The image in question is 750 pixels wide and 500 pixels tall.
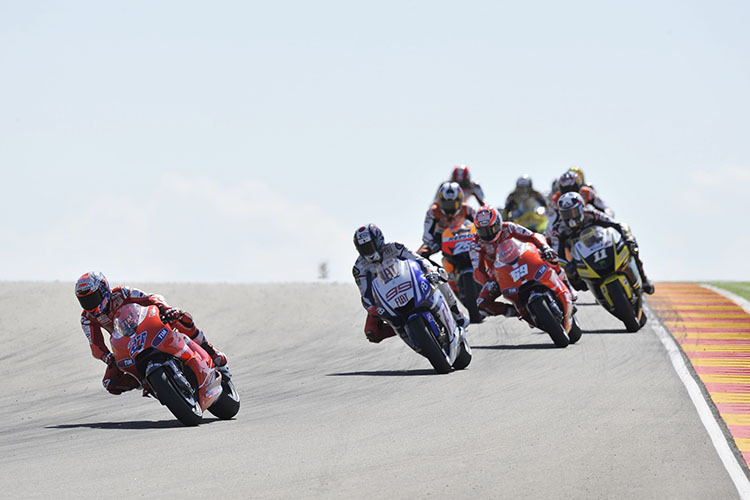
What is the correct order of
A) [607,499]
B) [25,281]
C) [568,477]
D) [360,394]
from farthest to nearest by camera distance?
[25,281] < [360,394] < [568,477] < [607,499]

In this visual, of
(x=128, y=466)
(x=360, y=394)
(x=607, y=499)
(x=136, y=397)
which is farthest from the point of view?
(x=136, y=397)

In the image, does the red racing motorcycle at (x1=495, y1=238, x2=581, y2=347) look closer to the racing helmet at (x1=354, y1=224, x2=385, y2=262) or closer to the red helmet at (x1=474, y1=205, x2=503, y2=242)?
the red helmet at (x1=474, y1=205, x2=503, y2=242)

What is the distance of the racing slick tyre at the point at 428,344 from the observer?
44.3ft

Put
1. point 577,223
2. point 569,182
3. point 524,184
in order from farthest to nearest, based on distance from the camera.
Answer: point 524,184 < point 569,182 < point 577,223

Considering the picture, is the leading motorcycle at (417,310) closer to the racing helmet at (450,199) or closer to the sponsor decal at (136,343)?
the sponsor decal at (136,343)

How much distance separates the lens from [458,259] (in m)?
19.3

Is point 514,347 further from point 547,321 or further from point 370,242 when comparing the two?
point 370,242

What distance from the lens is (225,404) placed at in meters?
11.4

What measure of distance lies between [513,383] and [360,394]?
1617 millimetres

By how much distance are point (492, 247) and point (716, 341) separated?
337 cm

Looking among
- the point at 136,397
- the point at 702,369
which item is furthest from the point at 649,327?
the point at 136,397

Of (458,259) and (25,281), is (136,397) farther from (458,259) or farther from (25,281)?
(25,281)

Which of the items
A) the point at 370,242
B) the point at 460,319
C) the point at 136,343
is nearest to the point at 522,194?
the point at 460,319

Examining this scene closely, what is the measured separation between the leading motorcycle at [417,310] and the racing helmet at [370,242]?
0.56 ft
